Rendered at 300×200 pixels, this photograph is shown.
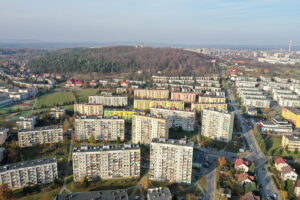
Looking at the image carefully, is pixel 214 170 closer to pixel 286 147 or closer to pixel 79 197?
pixel 286 147

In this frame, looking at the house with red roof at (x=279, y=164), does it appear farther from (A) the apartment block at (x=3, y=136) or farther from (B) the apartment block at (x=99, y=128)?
(A) the apartment block at (x=3, y=136)

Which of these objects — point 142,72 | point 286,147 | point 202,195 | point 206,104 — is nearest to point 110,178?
point 202,195

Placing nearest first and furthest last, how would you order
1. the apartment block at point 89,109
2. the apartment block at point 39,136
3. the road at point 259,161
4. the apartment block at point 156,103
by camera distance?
1. the road at point 259,161
2. the apartment block at point 39,136
3. the apartment block at point 89,109
4. the apartment block at point 156,103

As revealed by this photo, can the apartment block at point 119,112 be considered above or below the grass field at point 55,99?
above

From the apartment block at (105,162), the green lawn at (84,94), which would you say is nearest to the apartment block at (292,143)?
the apartment block at (105,162)

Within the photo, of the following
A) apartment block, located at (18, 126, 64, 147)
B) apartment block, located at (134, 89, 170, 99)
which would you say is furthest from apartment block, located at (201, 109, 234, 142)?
apartment block, located at (134, 89, 170, 99)

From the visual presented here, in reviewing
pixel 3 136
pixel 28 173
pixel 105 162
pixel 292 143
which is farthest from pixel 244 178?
pixel 3 136

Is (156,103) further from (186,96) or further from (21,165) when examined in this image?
(21,165)

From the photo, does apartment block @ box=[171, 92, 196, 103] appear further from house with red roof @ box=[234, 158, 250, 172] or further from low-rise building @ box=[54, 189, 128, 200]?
low-rise building @ box=[54, 189, 128, 200]
